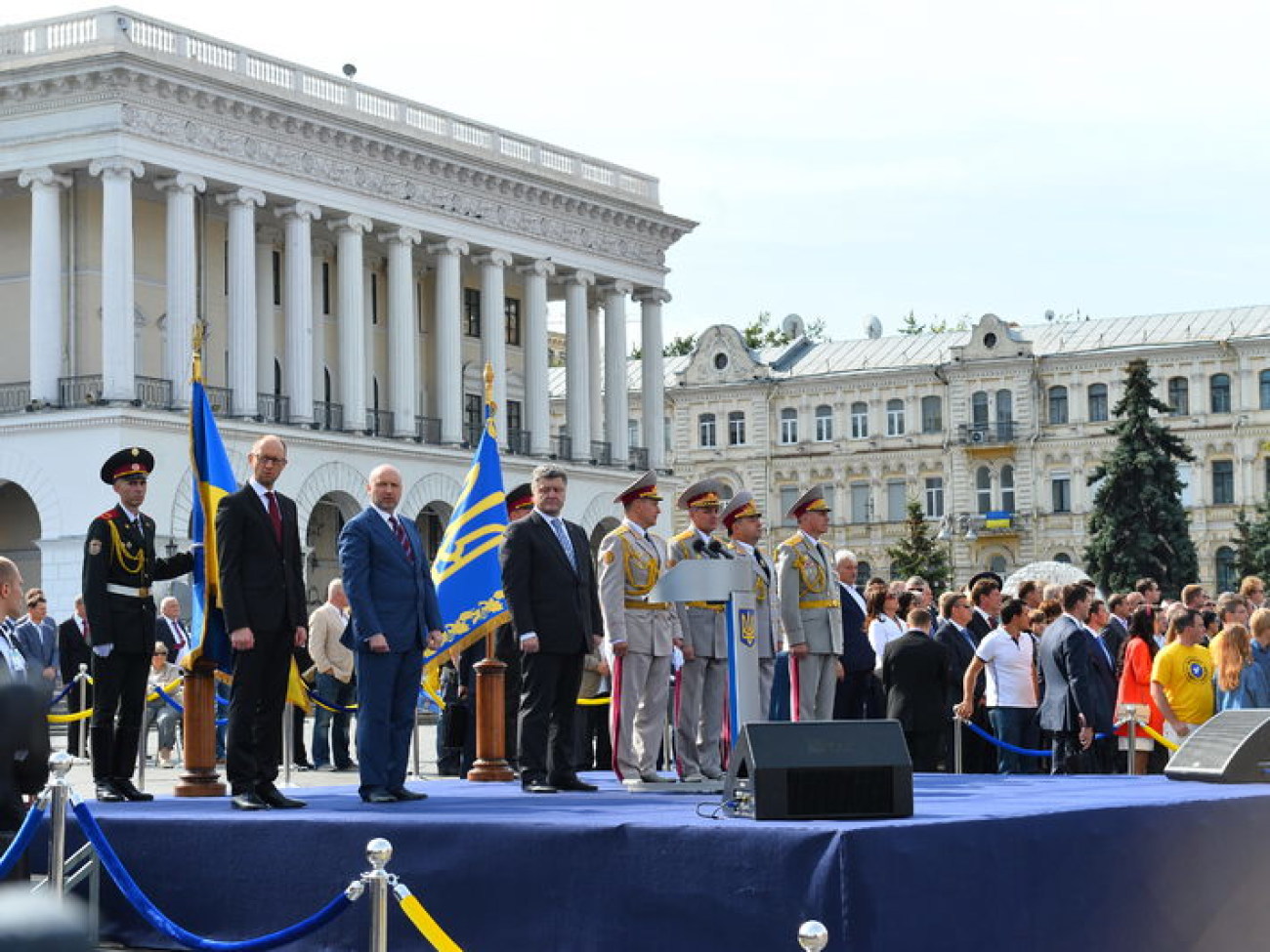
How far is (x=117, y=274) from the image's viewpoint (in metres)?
47.8

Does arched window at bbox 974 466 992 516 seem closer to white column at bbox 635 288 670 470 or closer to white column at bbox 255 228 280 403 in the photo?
white column at bbox 635 288 670 470

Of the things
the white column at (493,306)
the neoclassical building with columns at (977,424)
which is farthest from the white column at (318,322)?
the neoclassical building with columns at (977,424)

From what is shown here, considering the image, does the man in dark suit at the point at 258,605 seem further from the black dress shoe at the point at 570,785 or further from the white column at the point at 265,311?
the white column at the point at 265,311

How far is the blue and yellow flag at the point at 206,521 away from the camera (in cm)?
1287

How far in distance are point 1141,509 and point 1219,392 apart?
1331 cm

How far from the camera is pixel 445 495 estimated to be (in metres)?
57.3

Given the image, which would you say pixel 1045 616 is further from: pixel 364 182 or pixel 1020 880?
pixel 364 182

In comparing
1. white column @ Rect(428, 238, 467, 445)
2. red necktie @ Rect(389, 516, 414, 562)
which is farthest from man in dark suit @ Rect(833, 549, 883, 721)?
white column @ Rect(428, 238, 467, 445)

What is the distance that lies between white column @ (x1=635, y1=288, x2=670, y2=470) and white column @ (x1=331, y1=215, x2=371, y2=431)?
13.1 m

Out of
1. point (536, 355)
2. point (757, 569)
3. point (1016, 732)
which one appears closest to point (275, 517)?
point (757, 569)

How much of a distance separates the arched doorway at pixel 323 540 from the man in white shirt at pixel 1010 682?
1560 inches

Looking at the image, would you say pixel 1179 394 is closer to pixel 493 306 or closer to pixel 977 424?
pixel 977 424

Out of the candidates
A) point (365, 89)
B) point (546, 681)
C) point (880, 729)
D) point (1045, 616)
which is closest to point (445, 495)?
point (365, 89)

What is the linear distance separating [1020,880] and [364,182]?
158ft
